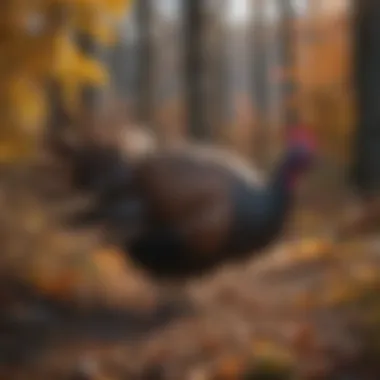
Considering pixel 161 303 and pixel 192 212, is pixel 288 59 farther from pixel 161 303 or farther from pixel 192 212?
pixel 161 303

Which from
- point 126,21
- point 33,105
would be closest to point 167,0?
point 126,21

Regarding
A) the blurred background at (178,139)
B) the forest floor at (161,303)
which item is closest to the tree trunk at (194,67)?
the blurred background at (178,139)

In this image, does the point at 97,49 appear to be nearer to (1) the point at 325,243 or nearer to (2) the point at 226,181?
(2) the point at 226,181

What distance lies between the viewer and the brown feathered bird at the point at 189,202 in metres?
0.94

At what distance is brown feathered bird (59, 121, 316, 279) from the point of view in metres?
0.94

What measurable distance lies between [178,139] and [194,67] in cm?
8

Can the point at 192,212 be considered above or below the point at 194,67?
below

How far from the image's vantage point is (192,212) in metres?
0.95

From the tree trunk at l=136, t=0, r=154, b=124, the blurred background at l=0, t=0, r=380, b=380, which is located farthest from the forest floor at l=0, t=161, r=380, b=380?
the tree trunk at l=136, t=0, r=154, b=124

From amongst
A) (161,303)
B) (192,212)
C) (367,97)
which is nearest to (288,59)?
(367,97)

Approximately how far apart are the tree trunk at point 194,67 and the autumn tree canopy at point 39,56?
→ 0.26ft

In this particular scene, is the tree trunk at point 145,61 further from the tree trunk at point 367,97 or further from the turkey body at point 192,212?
the tree trunk at point 367,97

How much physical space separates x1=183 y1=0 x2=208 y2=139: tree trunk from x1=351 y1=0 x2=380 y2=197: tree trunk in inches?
6.8

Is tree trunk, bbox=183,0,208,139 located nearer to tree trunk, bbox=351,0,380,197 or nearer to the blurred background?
the blurred background
